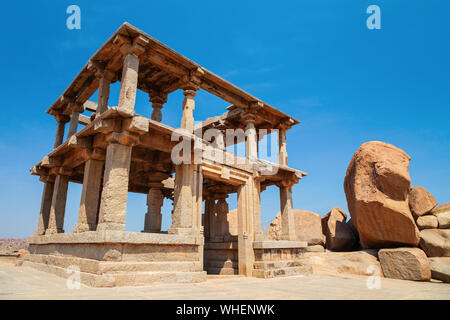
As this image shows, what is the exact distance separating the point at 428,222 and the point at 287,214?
6.45 meters

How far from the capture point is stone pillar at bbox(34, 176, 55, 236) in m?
11.0

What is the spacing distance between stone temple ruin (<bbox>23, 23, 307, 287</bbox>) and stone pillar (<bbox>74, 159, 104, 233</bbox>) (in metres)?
0.03

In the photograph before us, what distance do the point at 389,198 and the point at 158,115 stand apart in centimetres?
972

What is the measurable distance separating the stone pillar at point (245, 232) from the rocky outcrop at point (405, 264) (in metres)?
5.80

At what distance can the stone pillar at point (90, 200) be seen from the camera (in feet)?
26.5

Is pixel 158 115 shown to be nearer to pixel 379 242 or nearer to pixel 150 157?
pixel 150 157

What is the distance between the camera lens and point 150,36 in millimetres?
7902

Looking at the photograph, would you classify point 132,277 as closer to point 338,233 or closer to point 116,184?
point 116,184

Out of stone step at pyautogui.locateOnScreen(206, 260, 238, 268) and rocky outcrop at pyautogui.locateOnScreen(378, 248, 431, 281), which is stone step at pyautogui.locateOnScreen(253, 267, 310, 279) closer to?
stone step at pyautogui.locateOnScreen(206, 260, 238, 268)

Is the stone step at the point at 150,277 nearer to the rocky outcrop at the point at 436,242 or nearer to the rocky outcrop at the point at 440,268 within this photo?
the rocky outcrop at the point at 440,268

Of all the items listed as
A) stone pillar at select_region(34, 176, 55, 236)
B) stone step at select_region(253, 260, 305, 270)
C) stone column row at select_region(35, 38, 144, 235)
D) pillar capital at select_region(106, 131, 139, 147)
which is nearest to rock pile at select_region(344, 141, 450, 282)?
stone step at select_region(253, 260, 305, 270)

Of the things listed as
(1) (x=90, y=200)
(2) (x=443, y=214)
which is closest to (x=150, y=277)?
(1) (x=90, y=200)

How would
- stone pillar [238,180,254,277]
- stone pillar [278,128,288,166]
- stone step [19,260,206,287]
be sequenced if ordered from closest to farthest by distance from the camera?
stone step [19,260,206,287] < stone pillar [238,180,254,277] < stone pillar [278,128,288,166]
